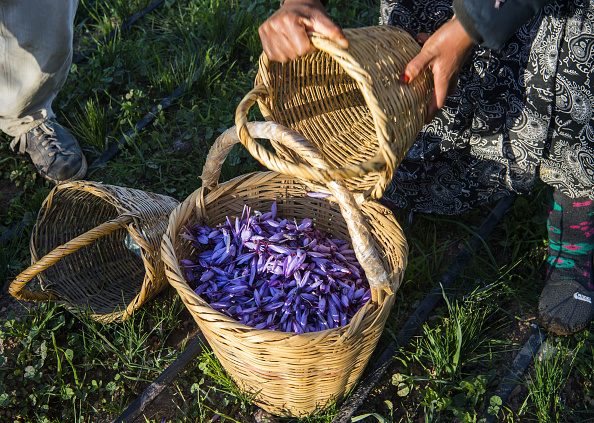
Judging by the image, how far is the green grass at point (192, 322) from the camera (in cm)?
176

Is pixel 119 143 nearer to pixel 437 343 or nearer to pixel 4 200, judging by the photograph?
pixel 4 200

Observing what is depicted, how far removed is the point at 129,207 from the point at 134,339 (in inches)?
20.2

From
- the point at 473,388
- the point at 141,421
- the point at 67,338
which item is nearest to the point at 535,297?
the point at 473,388

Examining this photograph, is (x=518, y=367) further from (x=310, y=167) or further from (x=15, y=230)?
(x=15, y=230)

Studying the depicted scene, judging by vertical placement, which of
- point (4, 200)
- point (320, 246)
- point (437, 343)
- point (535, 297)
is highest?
point (4, 200)

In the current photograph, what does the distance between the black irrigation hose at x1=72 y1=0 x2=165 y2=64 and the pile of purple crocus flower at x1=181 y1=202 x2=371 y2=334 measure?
1.87m

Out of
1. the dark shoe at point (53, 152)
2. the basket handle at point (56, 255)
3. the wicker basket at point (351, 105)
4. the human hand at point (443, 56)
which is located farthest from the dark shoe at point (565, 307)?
the dark shoe at point (53, 152)

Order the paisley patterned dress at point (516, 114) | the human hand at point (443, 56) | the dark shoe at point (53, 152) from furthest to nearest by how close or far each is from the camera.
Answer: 1. the dark shoe at point (53, 152)
2. the paisley patterned dress at point (516, 114)
3. the human hand at point (443, 56)

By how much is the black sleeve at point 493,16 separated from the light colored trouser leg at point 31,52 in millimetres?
1767

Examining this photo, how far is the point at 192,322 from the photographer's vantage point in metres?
2.03

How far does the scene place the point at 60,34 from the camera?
222 cm

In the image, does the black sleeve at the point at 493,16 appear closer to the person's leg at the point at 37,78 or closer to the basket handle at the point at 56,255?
the basket handle at the point at 56,255

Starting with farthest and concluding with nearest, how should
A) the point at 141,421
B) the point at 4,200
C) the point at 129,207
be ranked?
the point at 4,200 < the point at 129,207 < the point at 141,421

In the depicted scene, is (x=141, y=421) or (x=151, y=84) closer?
(x=141, y=421)
